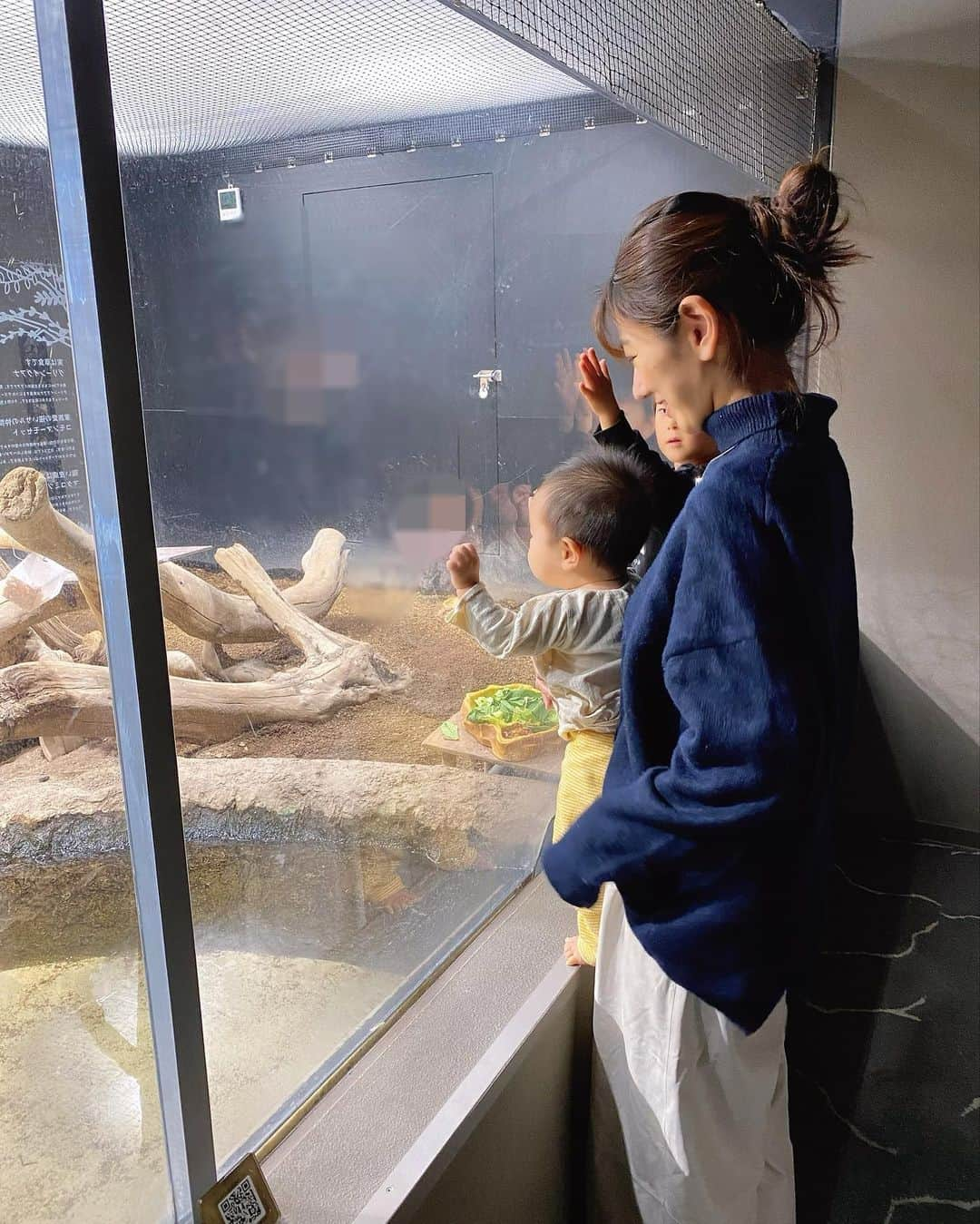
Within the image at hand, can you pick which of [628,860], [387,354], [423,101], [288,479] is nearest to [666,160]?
[423,101]

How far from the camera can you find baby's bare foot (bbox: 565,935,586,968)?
151 cm

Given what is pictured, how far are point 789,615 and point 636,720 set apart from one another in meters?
0.21

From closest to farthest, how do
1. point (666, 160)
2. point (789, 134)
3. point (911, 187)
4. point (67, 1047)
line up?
point (67, 1047)
point (666, 160)
point (789, 134)
point (911, 187)

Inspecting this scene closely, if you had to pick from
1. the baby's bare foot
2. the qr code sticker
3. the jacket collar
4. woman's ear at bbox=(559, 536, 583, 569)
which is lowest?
the baby's bare foot

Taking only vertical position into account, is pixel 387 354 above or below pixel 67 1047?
above

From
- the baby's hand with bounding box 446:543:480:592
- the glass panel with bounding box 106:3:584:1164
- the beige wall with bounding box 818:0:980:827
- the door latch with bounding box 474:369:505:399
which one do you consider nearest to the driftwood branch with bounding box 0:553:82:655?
the glass panel with bounding box 106:3:584:1164

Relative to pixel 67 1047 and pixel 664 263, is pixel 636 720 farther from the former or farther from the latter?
pixel 67 1047

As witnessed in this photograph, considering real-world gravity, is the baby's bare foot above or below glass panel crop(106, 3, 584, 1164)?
below

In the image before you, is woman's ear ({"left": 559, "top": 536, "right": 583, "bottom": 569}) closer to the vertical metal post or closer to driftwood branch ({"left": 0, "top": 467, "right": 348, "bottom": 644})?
driftwood branch ({"left": 0, "top": 467, "right": 348, "bottom": 644})

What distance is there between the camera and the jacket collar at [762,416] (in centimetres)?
101

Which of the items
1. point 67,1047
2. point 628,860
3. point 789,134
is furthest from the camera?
point 789,134

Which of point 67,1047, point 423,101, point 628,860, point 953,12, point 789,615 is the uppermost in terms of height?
point 953,12

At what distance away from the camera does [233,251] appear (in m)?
1.01

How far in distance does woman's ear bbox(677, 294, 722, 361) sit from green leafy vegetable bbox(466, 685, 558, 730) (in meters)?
0.82
